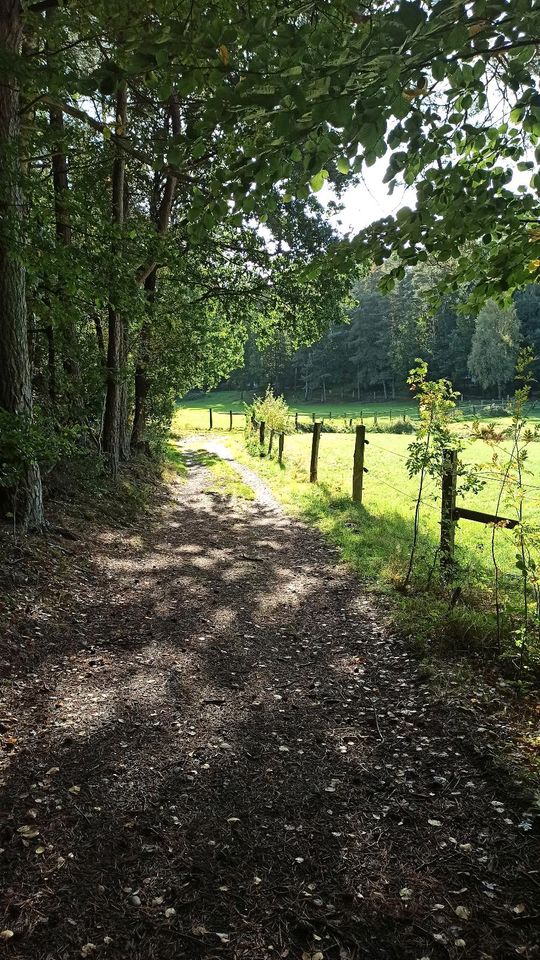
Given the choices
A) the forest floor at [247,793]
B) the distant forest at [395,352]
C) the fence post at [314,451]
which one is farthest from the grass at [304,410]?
the forest floor at [247,793]

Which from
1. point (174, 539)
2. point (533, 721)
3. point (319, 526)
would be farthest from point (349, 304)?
point (533, 721)

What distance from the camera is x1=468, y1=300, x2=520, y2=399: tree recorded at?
2534 inches

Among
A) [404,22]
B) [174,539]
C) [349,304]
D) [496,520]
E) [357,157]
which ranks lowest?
[174,539]

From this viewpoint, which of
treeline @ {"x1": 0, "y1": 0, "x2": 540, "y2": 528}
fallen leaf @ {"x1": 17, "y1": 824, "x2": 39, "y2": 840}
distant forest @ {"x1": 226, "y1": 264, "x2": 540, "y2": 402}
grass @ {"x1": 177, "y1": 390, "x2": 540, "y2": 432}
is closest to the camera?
treeline @ {"x1": 0, "y1": 0, "x2": 540, "y2": 528}

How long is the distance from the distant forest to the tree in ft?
0.37

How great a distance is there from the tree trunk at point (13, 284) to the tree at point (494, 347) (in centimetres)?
6508

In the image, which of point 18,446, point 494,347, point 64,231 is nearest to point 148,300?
point 64,231

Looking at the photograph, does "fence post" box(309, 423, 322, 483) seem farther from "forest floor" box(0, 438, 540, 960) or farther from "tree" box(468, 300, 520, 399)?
"tree" box(468, 300, 520, 399)

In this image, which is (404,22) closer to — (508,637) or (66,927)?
(66,927)

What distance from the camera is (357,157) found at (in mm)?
3057

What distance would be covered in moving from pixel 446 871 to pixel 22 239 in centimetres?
778

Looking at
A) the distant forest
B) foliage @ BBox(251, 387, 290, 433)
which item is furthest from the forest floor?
the distant forest

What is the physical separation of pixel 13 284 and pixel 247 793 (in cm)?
692

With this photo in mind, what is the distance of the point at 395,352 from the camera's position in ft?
246
